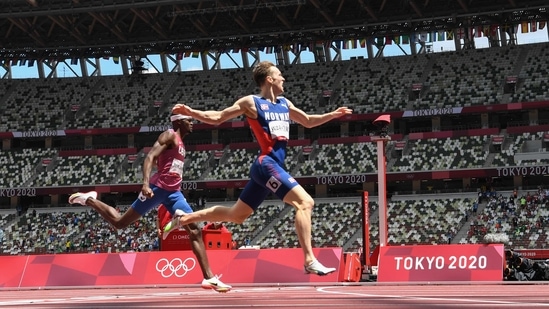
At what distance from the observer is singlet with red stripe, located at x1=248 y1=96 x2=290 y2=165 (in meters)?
10.1

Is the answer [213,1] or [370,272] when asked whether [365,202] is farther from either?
[213,1]

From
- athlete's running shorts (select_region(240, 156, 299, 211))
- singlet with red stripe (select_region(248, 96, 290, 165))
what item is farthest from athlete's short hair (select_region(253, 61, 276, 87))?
athlete's running shorts (select_region(240, 156, 299, 211))

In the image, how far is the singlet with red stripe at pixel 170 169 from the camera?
1187 cm

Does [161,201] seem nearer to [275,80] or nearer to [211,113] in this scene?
[211,113]

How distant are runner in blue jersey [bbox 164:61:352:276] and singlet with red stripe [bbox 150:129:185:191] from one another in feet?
4.21

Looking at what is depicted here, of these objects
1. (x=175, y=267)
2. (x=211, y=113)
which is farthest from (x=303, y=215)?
(x=175, y=267)

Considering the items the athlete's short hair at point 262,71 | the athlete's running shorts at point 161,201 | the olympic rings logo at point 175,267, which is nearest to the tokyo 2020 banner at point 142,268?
the olympic rings logo at point 175,267

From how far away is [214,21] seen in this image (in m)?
57.5

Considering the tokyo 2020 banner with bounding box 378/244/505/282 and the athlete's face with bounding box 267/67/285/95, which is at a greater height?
the athlete's face with bounding box 267/67/285/95

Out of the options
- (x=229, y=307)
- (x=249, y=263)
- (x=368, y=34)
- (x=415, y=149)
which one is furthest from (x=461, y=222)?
(x=229, y=307)

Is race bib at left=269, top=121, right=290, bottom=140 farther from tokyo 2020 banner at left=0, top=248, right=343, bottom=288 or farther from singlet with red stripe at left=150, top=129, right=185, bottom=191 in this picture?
tokyo 2020 banner at left=0, top=248, right=343, bottom=288

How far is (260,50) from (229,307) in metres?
54.1

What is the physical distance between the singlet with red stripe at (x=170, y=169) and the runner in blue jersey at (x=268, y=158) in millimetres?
1283

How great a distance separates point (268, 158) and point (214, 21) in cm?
4853
